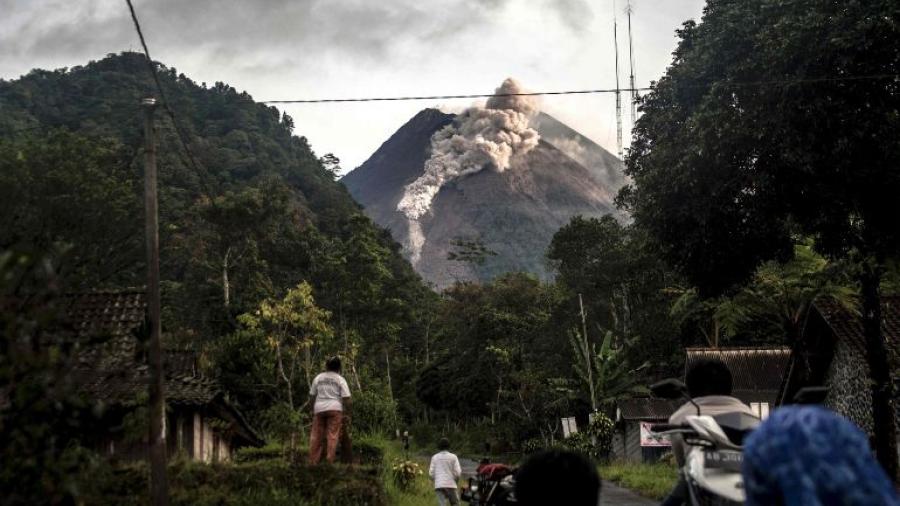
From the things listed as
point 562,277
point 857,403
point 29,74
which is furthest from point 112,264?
point 29,74

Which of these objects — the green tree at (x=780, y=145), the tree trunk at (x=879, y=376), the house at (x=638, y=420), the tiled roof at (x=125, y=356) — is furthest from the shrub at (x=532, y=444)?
the tree trunk at (x=879, y=376)

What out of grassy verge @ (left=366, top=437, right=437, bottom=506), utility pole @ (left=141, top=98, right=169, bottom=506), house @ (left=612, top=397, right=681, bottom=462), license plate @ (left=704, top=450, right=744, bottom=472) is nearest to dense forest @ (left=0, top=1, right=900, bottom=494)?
house @ (left=612, top=397, right=681, bottom=462)

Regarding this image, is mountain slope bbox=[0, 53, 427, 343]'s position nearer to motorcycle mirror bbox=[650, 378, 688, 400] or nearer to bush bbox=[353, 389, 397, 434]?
motorcycle mirror bbox=[650, 378, 688, 400]

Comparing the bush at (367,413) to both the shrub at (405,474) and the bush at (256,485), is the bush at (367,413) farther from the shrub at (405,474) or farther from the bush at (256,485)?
the bush at (256,485)

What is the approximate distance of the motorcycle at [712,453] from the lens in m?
4.78

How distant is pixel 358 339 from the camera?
2318 inches

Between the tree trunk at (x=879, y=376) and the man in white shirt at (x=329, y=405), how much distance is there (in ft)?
37.4

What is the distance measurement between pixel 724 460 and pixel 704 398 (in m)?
0.69

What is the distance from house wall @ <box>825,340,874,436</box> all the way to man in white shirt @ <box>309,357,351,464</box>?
15408 millimetres

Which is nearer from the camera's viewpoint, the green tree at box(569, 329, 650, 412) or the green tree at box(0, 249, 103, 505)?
the green tree at box(0, 249, 103, 505)

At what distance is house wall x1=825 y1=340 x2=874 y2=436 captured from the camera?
24469mm

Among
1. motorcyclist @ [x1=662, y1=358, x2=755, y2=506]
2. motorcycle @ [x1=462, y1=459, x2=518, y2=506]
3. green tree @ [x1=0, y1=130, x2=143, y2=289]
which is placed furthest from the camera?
green tree @ [x1=0, y1=130, x2=143, y2=289]

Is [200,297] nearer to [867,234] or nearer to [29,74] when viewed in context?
[867,234]

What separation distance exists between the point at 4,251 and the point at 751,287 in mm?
28481
